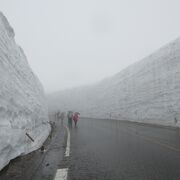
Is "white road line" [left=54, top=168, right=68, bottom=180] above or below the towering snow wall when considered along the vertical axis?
below

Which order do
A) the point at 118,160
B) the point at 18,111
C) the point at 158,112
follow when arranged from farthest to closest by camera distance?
Answer: 1. the point at 158,112
2. the point at 18,111
3. the point at 118,160

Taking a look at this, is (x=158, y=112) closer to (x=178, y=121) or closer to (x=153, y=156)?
(x=178, y=121)

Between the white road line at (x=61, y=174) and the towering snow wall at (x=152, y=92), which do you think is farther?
the towering snow wall at (x=152, y=92)

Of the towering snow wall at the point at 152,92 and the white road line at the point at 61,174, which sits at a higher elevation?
the towering snow wall at the point at 152,92

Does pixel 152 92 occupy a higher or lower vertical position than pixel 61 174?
higher

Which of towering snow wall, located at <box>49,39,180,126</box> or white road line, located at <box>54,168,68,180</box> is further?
towering snow wall, located at <box>49,39,180,126</box>

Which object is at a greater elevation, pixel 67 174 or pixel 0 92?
pixel 0 92

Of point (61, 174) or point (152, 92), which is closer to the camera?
point (61, 174)

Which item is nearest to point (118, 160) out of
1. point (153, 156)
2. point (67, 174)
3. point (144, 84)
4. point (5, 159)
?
point (153, 156)

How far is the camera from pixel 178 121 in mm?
20625

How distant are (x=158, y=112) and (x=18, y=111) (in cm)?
2139

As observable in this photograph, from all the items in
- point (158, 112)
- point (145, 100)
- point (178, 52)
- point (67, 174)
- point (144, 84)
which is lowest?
point (67, 174)

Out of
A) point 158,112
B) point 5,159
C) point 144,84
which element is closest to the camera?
point 5,159

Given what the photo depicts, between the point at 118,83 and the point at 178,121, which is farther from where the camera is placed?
the point at 118,83
